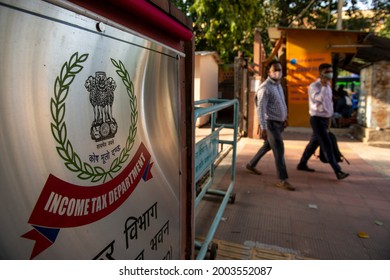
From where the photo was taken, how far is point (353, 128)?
29.1ft

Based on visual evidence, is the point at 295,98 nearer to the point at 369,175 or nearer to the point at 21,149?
the point at 369,175

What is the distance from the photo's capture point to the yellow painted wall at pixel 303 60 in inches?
354

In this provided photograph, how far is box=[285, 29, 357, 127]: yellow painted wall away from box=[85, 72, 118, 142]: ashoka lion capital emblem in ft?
28.4

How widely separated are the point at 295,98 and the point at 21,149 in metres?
9.14

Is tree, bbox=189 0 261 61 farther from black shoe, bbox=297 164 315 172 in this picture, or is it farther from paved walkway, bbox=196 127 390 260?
black shoe, bbox=297 164 315 172

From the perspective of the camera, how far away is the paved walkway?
2820 millimetres

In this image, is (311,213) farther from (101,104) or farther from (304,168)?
(101,104)

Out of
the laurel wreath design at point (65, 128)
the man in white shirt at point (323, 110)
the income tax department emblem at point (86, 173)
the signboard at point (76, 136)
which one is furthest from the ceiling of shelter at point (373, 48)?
the laurel wreath design at point (65, 128)

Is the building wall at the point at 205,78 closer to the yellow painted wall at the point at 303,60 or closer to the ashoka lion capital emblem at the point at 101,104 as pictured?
the yellow painted wall at the point at 303,60

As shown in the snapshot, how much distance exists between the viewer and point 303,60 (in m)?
9.14

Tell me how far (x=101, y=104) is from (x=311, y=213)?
3.09 m

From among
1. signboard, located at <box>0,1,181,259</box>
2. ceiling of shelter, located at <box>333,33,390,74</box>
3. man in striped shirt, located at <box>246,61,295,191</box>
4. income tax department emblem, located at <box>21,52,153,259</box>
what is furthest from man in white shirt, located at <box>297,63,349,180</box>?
ceiling of shelter, located at <box>333,33,390,74</box>

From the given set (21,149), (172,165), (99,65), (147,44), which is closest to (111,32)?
(99,65)

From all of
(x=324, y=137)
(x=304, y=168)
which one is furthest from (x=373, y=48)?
(x=324, y=137)
